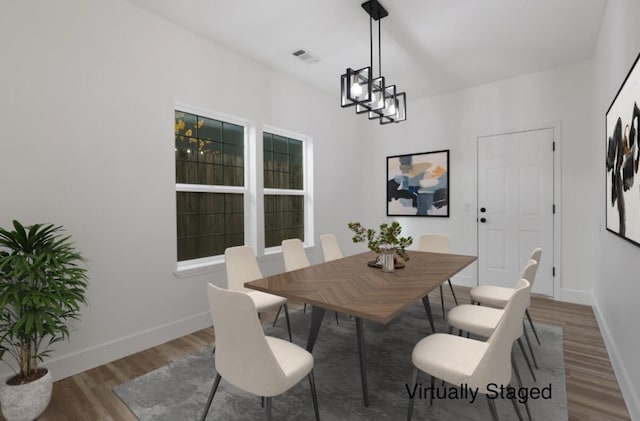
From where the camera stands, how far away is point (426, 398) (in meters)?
2.01

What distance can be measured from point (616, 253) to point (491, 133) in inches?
102

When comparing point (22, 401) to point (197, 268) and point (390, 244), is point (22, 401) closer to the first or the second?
point (197, 268)

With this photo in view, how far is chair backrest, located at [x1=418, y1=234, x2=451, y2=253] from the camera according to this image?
3.72 metres

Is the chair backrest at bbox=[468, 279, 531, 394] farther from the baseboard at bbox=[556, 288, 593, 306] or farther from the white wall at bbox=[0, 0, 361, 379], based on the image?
the baseboard at bbox=[556, 288, 593, 306]

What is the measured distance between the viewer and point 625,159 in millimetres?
1952

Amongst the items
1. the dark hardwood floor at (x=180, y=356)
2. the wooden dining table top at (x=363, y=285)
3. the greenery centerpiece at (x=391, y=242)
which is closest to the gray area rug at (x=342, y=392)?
the dark hardwood floor at (x=180, y=356)

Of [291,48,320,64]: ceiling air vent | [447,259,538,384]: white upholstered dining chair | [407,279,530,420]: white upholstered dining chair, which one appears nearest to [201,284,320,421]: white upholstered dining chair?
[407,279,530,420]: white upholstered dining chair

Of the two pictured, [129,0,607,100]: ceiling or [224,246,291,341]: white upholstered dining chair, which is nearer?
[224,246,291,341]: white upholstered dining chair

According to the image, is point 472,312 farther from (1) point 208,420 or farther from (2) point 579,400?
(1) point 208,420

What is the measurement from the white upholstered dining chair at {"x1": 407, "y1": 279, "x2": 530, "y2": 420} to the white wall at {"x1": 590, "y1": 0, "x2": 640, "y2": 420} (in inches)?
36.3

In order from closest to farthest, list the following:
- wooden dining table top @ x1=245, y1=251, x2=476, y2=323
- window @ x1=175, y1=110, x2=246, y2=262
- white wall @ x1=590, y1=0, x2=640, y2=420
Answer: wooden dining table top @ x1=245, y1=251, x2=476, y2=323
white wall @ x1=590, y1=0, x2=640, y2=420
window @ x1=175, y1=110, x2=246, y2=262

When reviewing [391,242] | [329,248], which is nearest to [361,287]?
[391,242]

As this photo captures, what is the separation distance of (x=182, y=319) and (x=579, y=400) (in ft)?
10.5

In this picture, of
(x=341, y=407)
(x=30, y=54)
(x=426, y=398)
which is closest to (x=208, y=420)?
(x=341, y=407)
